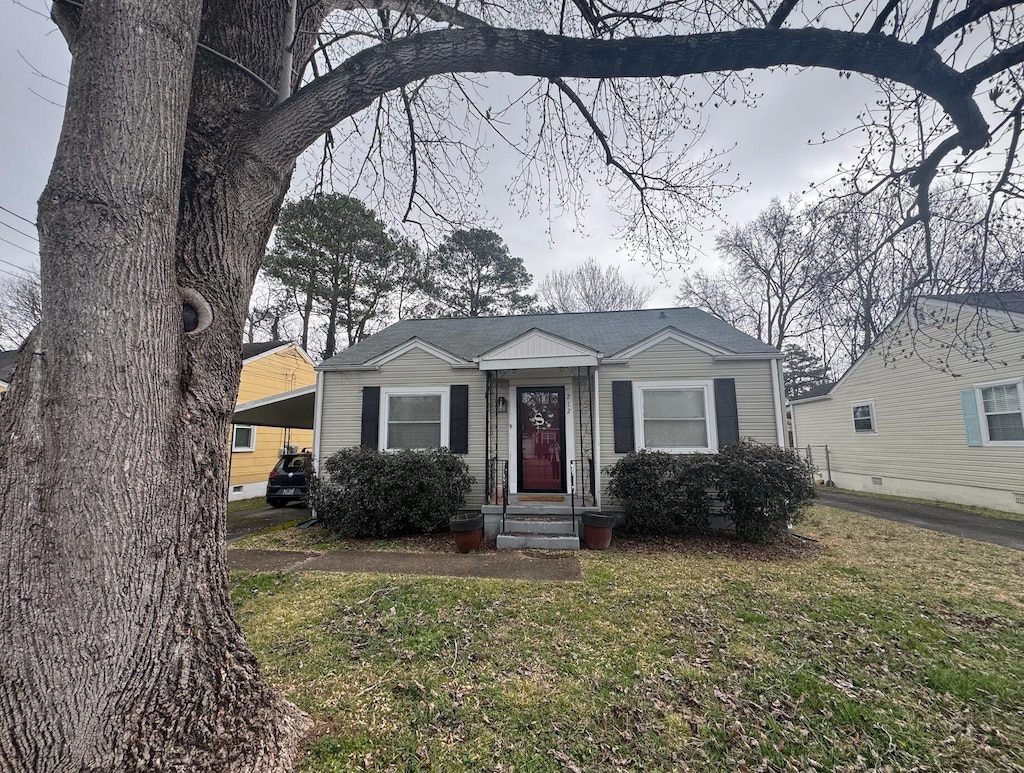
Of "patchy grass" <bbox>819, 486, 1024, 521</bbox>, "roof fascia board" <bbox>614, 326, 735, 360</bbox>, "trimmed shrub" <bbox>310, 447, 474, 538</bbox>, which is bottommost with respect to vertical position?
"patchy grass" <bbox>819, 486, 1024, 521</bbox>

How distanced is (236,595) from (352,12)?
6.23m

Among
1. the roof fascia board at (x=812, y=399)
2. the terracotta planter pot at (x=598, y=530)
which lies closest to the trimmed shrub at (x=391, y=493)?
the terracotta planter pot at (x=598, y=530)

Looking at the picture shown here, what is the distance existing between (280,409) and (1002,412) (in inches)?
622

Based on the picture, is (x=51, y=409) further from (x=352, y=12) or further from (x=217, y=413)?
(x=352, y=12)

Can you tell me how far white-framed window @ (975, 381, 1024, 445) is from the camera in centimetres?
873

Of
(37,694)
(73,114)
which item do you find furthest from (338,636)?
(73,114)

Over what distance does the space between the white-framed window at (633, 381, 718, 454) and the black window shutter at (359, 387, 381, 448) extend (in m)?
5.09

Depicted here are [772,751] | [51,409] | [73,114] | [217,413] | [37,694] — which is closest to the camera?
[37,694]

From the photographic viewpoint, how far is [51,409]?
5.32 ft

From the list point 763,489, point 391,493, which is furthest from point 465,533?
point 763,489

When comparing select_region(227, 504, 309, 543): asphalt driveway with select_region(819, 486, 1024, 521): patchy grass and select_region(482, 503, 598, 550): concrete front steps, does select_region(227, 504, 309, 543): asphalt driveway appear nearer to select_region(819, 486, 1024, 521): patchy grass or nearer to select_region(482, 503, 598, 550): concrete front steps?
select_region(482, 503, 598, 550): concrete front steps

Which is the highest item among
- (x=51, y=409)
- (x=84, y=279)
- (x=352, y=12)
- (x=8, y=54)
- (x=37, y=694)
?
(x=352, y=12)

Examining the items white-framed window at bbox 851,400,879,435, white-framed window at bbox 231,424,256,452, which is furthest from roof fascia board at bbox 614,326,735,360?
white-framed window at bbox 231,424,256,452

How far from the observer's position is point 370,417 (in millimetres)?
8609
